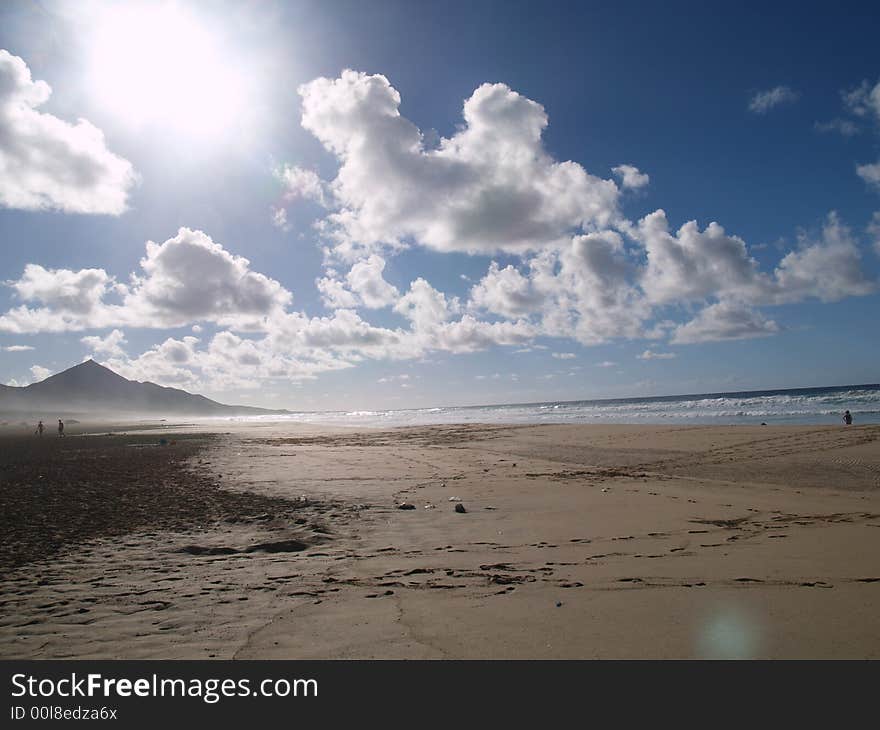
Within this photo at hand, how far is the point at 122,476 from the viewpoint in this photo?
17859 mm

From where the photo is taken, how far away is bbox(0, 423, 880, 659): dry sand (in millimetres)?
4562

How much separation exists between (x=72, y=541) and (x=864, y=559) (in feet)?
40.4

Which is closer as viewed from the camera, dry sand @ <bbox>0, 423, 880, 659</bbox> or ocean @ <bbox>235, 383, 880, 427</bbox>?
dry sand @ <bbox>0, 423, 880, 659</bbox>

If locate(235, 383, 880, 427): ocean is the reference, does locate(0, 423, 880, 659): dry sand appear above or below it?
above

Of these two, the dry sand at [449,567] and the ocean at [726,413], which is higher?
the dry sand at [449,567]

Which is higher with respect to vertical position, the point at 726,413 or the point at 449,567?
the point at 449,567

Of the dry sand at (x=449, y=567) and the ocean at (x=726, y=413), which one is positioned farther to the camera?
the ocean at (x=726, y=413)

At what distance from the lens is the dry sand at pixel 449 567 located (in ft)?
15.0

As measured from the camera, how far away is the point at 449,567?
6.93 metres
